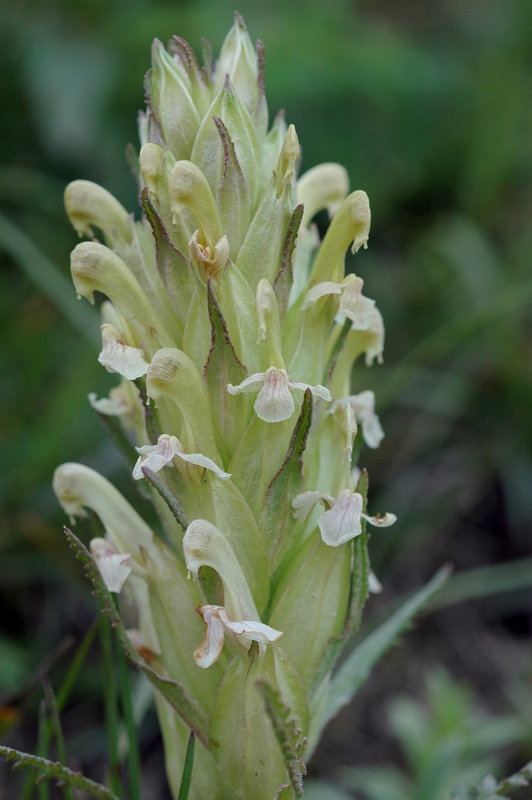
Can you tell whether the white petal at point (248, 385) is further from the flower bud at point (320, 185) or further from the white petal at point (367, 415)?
the flower bud at point (320, 185)

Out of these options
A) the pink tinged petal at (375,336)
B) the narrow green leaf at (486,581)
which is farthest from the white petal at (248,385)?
the narrow green leaf at (486,581)

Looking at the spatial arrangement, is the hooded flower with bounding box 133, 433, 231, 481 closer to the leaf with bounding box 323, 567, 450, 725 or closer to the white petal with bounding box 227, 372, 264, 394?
the white petal with bounding box 227, 372, 264, 394

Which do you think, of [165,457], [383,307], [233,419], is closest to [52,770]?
[165,457]

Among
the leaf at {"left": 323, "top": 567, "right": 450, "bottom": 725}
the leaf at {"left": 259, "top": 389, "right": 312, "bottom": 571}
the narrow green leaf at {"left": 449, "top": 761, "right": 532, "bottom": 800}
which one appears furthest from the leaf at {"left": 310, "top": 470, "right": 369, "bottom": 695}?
the narrow green leaf at {"left": 449, "top": 761, "right": 532, "bottom": 800}

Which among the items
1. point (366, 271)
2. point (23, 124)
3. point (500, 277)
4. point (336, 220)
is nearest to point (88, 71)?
point (23, 124)

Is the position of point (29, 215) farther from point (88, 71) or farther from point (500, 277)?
point (500, 277)

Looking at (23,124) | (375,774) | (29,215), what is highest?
(23,124)

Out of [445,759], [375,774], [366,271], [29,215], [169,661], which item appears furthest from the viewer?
[366,271]

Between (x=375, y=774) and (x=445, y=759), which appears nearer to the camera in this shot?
(x=445, y=759)

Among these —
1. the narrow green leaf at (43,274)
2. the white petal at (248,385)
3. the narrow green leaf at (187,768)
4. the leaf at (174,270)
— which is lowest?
the narrow green leaf at (187,768)
